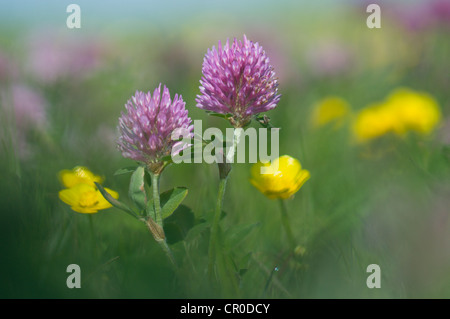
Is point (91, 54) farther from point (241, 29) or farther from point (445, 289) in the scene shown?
point (445, 289)

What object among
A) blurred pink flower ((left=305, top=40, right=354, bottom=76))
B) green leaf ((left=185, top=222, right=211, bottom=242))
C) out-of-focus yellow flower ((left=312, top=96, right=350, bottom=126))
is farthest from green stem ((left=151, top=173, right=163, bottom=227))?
blurred pink flower ((left=305, top=40, right=354, bottom=76))

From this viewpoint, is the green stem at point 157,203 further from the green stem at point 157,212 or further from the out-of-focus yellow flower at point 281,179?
the out-of-focus yellow flower at point 281,179

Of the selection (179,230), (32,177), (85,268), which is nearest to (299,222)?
(179,230)

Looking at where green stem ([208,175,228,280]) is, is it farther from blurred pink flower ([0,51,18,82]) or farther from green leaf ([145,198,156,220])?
blurred pink flower ([0,51,18,82])

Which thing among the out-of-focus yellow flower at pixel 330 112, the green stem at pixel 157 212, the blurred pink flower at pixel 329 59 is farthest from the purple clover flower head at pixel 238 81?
the blurred pink flower at pixel 329 59

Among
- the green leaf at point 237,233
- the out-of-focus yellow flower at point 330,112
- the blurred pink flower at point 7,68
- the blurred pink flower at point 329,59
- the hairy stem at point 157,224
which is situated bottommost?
the green leaf at point 237,233
